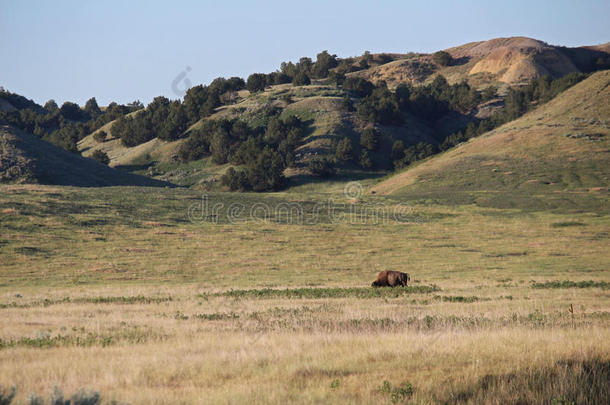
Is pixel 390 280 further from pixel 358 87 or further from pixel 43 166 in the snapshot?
pixel 358 87

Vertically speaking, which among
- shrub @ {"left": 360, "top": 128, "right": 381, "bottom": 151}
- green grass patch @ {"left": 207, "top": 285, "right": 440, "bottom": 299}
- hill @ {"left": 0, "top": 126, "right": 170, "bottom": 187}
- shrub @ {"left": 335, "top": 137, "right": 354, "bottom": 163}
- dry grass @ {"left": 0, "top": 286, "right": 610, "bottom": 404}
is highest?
shrub @ {"left": 360, "top": 128, "right": 381, "bottom": 151}

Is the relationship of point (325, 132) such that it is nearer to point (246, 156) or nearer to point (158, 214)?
point (246, 156)

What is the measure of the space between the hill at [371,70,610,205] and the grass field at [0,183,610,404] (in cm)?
2521

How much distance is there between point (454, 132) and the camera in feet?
538

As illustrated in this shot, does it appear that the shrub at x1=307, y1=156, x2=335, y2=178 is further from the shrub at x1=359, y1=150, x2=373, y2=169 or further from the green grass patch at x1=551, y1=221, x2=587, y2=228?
the green grass patch at x1=551, y1=221, x2=587, y2=228

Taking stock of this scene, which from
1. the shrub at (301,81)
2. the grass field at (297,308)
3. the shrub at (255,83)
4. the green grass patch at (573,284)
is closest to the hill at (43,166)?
the grass field at (297,308)

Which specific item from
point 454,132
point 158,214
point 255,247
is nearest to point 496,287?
point 255,247

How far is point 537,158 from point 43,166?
80.9 m

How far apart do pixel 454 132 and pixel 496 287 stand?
5621 inches

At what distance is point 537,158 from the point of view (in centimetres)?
9800

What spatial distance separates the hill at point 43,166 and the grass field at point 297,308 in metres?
23.1

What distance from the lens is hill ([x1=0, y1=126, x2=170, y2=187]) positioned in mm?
84500

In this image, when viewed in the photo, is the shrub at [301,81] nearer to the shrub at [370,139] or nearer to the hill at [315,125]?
the hill at [315,125]

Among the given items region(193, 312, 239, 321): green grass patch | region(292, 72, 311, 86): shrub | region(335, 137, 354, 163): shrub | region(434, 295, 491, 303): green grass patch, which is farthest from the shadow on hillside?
region(193, 312, 239, 321): green grass patch
